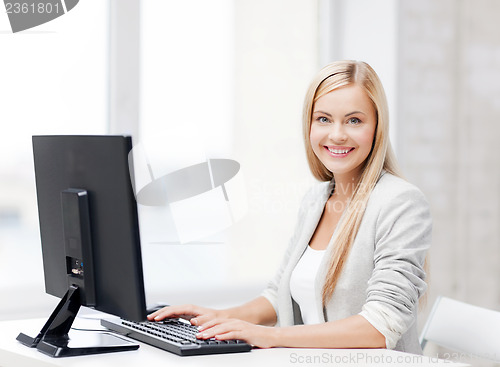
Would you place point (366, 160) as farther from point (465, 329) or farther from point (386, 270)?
point (465, 329)

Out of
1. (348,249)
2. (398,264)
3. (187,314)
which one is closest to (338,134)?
(348,249)

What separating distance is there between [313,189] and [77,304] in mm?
892

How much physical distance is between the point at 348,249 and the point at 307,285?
0.56ft

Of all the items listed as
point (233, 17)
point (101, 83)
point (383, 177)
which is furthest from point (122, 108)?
point (383, 177)

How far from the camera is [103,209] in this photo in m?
1.51

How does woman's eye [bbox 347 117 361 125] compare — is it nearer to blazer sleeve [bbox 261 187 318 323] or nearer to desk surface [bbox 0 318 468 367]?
blazer sleeve [bbox 261 187 318 323]

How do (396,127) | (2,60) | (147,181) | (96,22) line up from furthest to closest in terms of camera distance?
1. (396,127)
2. (147,181)
3. (96,22)
4. (2,60)

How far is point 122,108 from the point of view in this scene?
2664mm

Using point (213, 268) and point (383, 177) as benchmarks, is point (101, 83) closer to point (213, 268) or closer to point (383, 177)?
point (213, 268)

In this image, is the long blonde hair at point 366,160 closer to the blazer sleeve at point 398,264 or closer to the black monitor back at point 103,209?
the blazer sleeve at point 398,264

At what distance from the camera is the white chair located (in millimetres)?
1811

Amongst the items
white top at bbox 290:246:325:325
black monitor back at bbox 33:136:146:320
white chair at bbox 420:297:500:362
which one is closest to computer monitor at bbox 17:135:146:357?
black monitor back at bbox 33:136:146:320

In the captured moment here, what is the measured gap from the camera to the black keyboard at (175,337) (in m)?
1.47

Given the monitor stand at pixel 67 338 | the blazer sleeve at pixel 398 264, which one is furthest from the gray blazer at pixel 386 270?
the monitor stand at pixel 67 338
